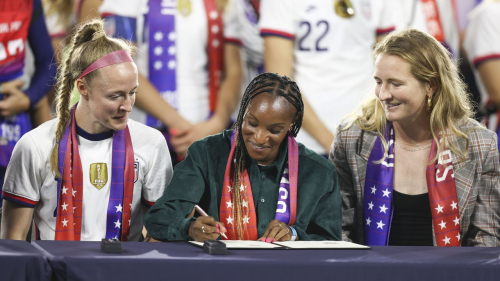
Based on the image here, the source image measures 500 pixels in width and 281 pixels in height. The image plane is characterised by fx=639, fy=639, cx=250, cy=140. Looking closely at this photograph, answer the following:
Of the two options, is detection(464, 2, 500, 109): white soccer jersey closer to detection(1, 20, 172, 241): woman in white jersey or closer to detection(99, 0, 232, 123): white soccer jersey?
detection(99, 0, 232, 123): white soccer jersey

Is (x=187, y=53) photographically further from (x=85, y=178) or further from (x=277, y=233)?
(x=277, y=233)

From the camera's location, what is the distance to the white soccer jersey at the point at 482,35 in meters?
3.97

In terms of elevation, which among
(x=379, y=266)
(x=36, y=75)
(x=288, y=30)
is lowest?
(x=379, y=266)

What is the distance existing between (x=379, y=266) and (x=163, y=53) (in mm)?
2176

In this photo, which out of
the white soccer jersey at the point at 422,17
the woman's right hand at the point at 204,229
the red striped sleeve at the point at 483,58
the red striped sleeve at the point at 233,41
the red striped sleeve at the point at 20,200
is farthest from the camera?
the red striped sleeve at the point at 483,58

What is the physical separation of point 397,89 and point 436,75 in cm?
17

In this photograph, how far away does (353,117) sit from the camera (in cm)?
257

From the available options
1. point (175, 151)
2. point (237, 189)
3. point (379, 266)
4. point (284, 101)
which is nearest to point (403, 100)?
point (284, 101)

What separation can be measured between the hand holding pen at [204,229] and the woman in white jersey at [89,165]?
0.46 metres

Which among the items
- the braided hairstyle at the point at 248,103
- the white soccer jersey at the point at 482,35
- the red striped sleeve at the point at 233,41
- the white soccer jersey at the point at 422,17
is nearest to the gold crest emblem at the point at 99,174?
the braided hairstyle at the point at 248,103

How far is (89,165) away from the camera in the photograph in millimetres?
2254

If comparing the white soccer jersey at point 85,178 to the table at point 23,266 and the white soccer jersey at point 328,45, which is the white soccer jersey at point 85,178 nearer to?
the table at point 23,266

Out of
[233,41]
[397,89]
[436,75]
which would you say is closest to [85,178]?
[397,89]

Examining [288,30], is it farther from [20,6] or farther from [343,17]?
[20,6]
